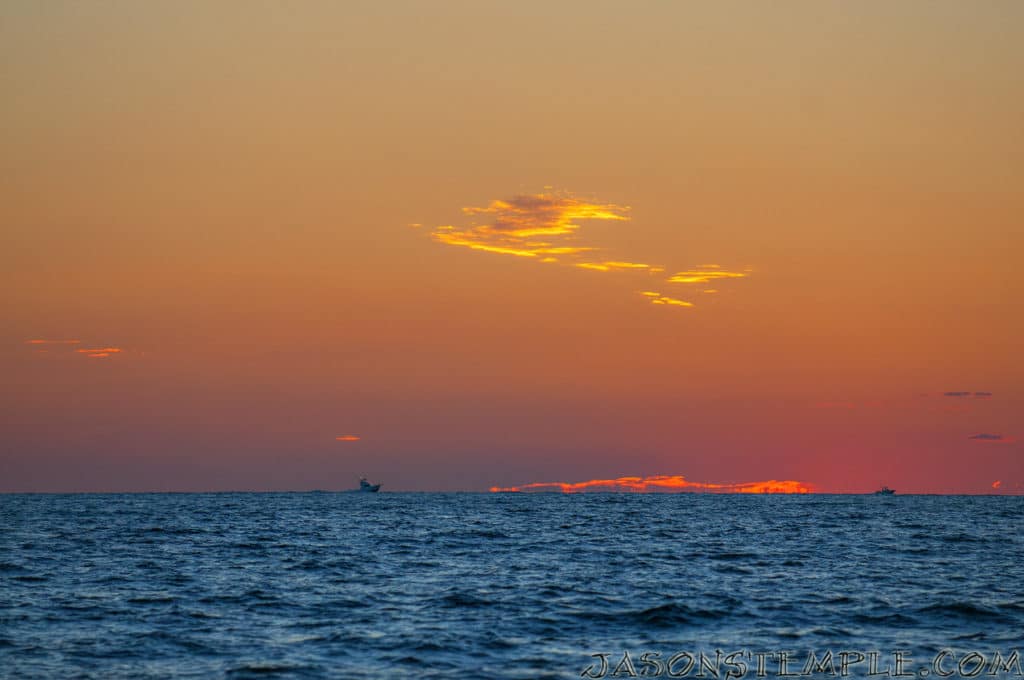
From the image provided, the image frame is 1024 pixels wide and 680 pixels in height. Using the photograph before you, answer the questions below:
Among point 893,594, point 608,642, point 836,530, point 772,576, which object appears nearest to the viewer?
point 608,642

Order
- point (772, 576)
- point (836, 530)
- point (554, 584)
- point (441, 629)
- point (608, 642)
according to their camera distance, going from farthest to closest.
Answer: point (836, 530) < point (772, 576) < point (554, 584) < point (441, 629) < point (608, 642)

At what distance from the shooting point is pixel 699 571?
58250 millimetres

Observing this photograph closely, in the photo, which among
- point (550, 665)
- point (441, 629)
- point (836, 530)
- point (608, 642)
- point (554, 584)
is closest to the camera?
point (550, 665)

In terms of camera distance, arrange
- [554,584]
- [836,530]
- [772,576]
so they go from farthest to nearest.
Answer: [836,530] → [772,576] → [554,584]

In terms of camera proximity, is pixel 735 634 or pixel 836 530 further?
pixel 836 530

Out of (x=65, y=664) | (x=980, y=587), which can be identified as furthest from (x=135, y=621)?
(x=980, y=587)

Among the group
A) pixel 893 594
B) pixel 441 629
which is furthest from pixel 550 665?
pixel 893 594

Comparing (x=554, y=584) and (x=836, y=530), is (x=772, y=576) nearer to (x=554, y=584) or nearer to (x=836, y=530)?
(x=554, y=584)

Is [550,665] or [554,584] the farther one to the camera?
[554,584]

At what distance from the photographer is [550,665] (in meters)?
31.3

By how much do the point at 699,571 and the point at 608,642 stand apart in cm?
2437

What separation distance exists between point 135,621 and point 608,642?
17600mm

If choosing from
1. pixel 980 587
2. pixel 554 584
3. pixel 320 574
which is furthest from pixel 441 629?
pixel 980 587

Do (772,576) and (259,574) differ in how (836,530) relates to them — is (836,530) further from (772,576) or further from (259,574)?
(259,574)
